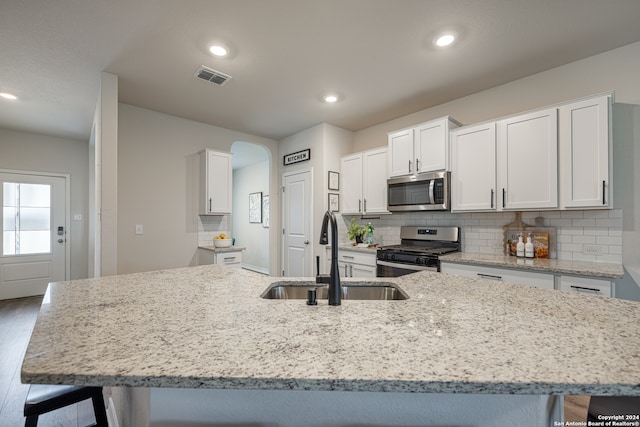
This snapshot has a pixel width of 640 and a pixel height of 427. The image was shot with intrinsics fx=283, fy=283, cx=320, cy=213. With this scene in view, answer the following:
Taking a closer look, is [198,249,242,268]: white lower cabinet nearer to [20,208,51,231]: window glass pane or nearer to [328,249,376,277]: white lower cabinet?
[328,249,376,277]: white lower cabinet

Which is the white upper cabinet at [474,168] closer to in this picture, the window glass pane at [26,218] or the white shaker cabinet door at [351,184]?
the white shaker cabinet door at [351,184]

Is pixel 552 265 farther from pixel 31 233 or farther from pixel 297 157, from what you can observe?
pixel 31 233

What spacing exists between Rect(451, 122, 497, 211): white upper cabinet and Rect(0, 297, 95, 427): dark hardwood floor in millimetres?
3564

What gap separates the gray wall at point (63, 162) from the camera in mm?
4457

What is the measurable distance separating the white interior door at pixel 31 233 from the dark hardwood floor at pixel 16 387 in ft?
3.05

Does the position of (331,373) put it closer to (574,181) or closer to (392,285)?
(392,285)

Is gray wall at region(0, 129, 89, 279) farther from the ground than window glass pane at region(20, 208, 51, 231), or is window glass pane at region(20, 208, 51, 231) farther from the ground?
gray wall at region(0, 129, 89, 279)

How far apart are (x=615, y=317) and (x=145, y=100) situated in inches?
169

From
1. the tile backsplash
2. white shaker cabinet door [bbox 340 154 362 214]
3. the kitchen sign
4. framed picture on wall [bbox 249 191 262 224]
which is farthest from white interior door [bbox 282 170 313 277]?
framed picture on wall [bbox 249 191 262 224]

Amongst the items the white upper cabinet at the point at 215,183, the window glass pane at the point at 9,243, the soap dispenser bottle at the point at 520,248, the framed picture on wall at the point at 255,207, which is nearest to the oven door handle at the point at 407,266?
the soap dispenser bottle at the point at 520,248

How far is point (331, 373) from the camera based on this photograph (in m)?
0.63

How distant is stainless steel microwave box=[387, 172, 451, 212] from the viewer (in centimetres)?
307

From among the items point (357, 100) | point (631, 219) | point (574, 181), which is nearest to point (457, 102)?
A: point (357, 100)

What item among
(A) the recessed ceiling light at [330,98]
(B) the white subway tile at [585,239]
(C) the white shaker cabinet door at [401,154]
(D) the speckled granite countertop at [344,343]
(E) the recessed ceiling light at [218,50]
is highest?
(E) the recessed ceiling light at [218,50]
